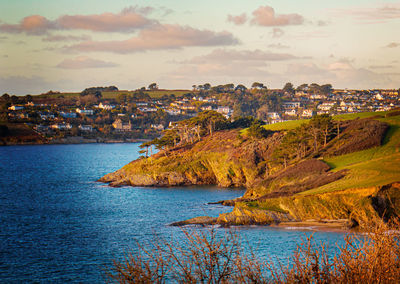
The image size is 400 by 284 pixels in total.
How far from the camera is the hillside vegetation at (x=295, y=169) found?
46812mm

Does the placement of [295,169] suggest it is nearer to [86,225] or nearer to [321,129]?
[321,129]

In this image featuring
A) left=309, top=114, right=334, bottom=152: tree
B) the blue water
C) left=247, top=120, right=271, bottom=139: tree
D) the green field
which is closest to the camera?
the blue water

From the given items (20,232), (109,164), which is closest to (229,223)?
(20,232)

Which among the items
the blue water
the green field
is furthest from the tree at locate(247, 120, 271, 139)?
the green field

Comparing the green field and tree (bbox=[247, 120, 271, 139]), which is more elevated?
tree (bbox=[247, 120, 271, 139])

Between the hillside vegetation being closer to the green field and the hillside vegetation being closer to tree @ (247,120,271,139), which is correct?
tree @ (247,120,271,139)

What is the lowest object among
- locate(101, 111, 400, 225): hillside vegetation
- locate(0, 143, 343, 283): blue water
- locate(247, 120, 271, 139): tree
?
locate(0, 143, 343, 283): blue water

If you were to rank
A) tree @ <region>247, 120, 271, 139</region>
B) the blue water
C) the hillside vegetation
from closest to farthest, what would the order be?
the blue water → the hillside vegetation → tree @ <region>247, 120, 271, 139</region>

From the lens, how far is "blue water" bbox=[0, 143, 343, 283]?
36.6 m

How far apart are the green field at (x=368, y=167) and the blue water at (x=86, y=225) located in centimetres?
999

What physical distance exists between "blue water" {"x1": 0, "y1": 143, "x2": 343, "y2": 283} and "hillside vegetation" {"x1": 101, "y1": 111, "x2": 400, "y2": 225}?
514 cm

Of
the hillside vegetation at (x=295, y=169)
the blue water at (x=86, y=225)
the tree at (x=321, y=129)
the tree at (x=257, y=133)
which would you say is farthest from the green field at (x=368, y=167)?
the tree at (x=257, y=133)

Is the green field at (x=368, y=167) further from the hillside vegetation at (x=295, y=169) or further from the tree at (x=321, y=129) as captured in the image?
the tree at (x=321, y=129)

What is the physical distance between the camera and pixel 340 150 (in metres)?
68.4
